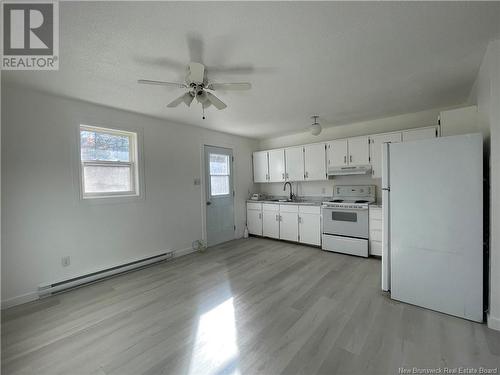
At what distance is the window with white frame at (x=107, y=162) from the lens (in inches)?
119

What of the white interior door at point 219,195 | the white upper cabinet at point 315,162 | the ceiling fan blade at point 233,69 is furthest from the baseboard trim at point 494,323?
the white interior door at point 219,195

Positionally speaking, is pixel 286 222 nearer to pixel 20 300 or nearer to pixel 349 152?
pixel 349 152

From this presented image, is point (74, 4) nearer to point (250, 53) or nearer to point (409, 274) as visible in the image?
point (250, 53)

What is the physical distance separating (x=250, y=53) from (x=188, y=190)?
9.42ft

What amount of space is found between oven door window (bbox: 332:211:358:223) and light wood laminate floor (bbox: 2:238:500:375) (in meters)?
1.05

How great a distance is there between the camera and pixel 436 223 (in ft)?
7.06

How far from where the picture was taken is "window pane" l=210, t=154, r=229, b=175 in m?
4.67

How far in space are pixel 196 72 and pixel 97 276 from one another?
3009 mm

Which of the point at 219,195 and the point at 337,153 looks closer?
the point at 337,153

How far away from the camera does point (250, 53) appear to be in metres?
1.90

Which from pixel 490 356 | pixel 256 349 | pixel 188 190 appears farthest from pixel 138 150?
pixel 490 356

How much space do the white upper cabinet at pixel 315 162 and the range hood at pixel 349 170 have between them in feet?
0.56

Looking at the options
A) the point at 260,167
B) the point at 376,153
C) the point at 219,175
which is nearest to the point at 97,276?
the point at 219,175

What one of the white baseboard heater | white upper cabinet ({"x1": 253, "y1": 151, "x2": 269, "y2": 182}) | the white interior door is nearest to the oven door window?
white upper cabinet ({"x1": 253, "y1": 151, "x2": 269, "y2": 182})
